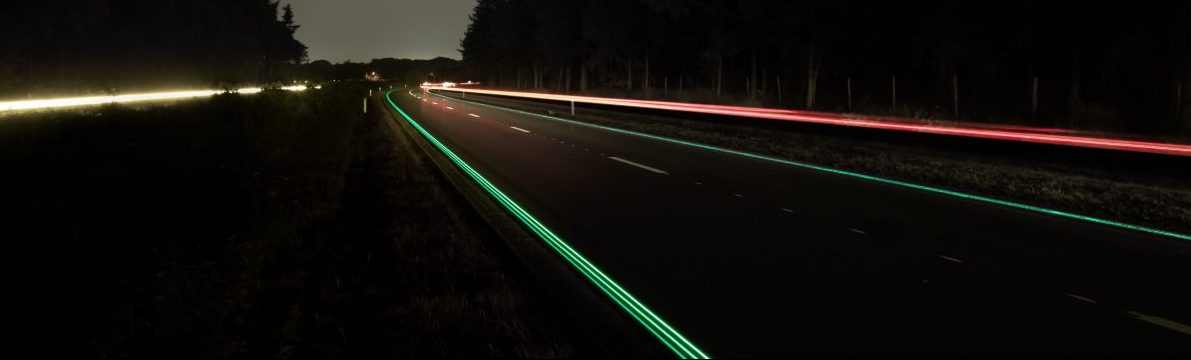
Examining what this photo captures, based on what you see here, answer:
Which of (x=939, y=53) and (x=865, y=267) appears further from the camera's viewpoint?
(x=939, y=53)

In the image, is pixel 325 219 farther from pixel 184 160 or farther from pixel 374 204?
pixel 184 160

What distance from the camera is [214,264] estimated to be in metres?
5.93

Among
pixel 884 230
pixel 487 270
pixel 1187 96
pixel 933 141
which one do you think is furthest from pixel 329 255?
pixel 1187 96

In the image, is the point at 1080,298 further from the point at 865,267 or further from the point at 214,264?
the point at 214,264

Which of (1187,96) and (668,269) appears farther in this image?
(1187,96)

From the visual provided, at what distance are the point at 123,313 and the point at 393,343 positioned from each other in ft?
5.47

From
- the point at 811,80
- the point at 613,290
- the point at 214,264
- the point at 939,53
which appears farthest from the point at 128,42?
the point at 613,290

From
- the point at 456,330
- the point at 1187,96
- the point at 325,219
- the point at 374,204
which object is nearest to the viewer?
the point at 456,330

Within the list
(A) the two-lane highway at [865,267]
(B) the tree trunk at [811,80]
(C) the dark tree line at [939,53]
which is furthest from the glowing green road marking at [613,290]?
(B) the tree trunk at [811,80]

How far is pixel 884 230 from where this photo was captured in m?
8.65

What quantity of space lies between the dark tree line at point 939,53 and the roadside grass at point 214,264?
25444 mm

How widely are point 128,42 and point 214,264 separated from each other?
302 feet

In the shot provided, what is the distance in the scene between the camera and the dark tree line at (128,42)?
52750 mm

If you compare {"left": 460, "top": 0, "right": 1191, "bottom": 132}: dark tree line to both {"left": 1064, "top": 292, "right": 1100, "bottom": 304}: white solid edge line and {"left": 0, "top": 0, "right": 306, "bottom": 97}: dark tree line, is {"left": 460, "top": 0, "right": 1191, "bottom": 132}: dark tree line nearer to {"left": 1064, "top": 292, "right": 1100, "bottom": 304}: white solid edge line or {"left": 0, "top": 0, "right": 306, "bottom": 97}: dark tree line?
{"left": 1064, "top": 292, "right": 1100, "bottom": 304}: white solid edge line
